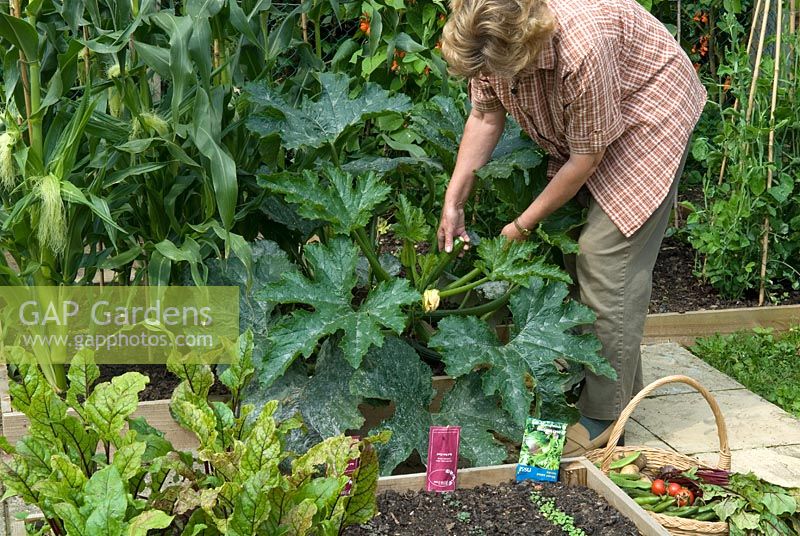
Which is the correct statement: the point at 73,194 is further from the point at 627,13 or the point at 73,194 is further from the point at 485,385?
the point at 627,13

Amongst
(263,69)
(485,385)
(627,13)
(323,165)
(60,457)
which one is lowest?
(485,385)

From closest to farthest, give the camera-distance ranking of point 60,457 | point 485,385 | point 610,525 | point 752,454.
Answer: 1. point 60,457
2. point 610,525
3. point 485,385
4. point 752,454

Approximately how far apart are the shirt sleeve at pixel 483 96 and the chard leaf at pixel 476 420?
0.80m

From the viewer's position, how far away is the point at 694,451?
3072mm

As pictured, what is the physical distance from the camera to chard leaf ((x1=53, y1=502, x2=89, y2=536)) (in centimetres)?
173

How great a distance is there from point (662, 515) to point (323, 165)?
1.35 m

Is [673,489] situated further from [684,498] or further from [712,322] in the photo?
[712,322]

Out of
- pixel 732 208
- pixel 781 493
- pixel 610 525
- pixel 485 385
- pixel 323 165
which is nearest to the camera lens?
pixel 610 525

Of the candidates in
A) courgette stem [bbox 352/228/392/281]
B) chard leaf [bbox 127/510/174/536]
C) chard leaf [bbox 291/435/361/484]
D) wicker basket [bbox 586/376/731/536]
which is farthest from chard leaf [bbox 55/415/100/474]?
wicker basket [bbox 586/376/731/536]

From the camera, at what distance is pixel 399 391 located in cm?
264

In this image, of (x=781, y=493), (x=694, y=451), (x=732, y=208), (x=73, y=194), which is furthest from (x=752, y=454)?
(x=73, y=194)

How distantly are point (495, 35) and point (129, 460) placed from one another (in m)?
1.29

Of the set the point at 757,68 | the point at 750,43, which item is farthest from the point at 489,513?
the point at 750,43

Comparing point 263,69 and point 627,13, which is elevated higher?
point 627,13
